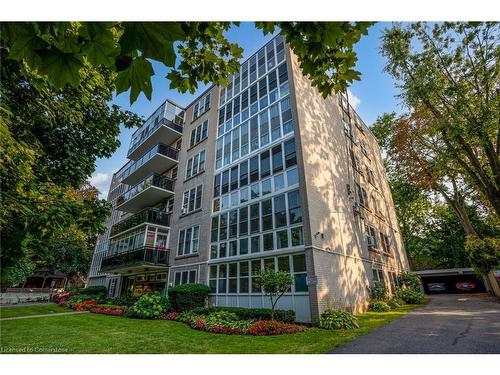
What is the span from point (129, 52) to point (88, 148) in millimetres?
7006

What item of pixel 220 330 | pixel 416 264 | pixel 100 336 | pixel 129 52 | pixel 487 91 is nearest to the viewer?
pixel 129 52

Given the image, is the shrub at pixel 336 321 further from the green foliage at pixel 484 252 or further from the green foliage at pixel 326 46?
the green foliage at pixel 484 252

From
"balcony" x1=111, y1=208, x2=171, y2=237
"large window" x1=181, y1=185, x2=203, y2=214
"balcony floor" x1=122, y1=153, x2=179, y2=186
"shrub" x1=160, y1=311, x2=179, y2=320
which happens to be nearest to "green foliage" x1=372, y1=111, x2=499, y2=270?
"large window" x1=181, y1=185, x2=203, y2=214

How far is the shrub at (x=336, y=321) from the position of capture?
9820 millimetres

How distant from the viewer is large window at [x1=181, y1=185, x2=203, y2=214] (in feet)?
61.7

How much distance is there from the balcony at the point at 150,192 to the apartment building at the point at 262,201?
88mm

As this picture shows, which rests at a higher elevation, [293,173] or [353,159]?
[353,159]

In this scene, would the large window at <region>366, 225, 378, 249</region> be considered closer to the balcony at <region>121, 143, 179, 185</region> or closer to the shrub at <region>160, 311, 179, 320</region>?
the shrub at <region>160, 311, 179, 320</region>

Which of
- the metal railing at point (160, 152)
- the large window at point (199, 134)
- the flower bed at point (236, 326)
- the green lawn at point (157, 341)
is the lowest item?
the green lawn at point (157, 341)

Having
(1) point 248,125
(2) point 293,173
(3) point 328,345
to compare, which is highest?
(1) point 248,125

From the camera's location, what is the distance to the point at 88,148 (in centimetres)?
738

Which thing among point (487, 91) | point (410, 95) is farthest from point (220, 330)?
point (487, 91)

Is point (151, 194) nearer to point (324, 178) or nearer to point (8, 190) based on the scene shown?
point (324, 178)

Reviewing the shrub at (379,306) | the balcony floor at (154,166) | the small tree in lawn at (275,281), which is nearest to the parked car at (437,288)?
the shrub at (379,306)
